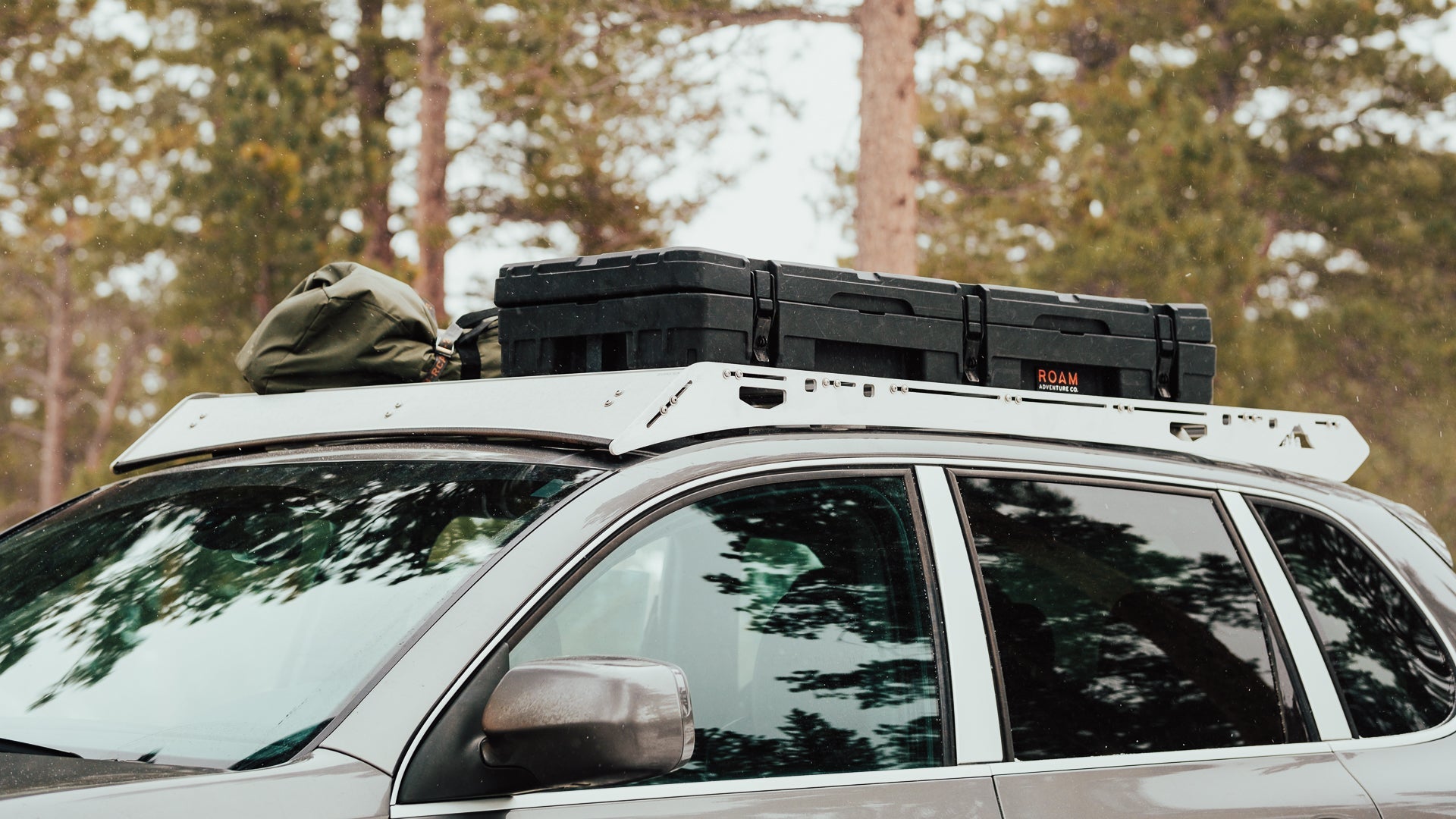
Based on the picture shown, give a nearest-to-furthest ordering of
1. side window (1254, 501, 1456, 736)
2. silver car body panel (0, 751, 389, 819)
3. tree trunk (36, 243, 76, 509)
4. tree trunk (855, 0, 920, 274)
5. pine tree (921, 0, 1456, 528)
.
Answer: silver car body panel (0, 751, 389, 819) < side window (1254, 501, 1456, 736) < tree trunk (855, 0, 920, 274) < pine tree (921, 0, 1456, 528) < tree trunk (36, 243, 76, 509)

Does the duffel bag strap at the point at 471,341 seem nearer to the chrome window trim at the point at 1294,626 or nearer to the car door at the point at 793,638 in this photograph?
the car door at the point at 793,638

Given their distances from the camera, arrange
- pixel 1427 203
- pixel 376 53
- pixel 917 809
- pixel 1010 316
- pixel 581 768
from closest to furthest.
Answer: pixel 581 768 → pixel 917 809 → pixel 1010 316 → pixel 376 53 → pixel 1427 203

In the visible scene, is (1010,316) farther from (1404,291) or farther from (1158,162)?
(1404,291)

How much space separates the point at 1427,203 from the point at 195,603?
24.7m

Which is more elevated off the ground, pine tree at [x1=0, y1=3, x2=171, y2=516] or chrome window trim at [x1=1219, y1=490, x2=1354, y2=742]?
pine tree at [x1=0, y1=3, x2=171, y2=516]

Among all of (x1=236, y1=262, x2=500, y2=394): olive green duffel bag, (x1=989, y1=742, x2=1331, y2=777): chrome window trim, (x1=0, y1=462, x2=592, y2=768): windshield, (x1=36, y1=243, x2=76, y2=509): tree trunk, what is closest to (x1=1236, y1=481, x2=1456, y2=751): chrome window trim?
(x1=989, y1=742, x2=1331, y2=777): chrome window trim

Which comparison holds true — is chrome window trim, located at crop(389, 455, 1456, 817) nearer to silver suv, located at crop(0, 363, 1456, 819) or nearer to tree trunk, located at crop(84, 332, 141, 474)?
silver suv, located at crop(0, 363, 1456, 819)

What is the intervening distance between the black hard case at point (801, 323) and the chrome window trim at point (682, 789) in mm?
950

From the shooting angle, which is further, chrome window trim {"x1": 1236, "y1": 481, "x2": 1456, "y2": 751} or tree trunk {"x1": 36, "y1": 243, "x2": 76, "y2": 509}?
tree trunk {"x1": 36, "y1": 243, "x2": 76, "y2": 509}

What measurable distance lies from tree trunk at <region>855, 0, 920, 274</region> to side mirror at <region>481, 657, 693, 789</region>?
376 inches

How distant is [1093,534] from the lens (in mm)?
3090

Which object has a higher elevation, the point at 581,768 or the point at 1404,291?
the point at 1404,291

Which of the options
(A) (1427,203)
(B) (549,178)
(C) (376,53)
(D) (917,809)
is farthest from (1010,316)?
(A) (1427,203)

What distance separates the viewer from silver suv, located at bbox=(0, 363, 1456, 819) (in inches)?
82.4
